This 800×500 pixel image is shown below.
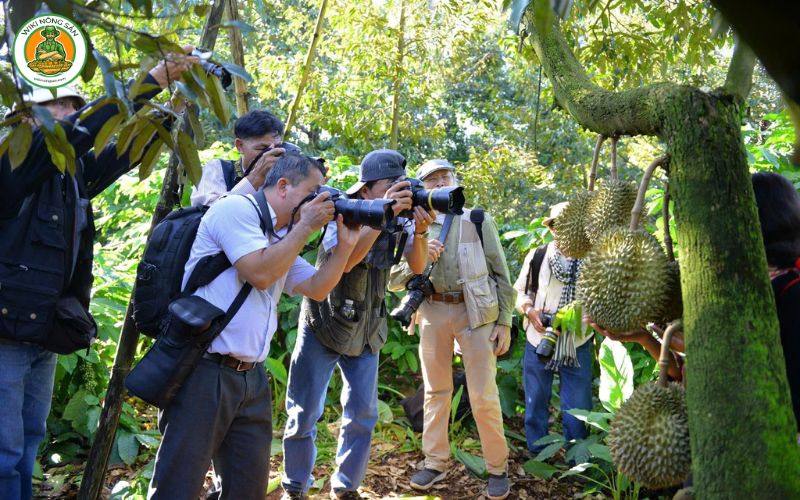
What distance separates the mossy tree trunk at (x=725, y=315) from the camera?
972 mm

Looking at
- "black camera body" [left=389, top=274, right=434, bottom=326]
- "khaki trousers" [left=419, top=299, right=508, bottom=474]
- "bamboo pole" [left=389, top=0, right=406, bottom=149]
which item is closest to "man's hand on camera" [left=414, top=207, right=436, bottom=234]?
"black camera body" [left=389, top=274, right=434, bottom=326]

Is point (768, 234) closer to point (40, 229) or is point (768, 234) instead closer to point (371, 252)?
point (371, 252)

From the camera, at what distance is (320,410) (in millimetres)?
3850

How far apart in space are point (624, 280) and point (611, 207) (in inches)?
11.2

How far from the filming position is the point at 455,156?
14242 mm

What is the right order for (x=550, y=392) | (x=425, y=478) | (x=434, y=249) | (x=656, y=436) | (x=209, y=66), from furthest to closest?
(x=550, y=392) < (x=425, y=478) < (x=434, y=249) < (x=209, y=66) < (x=656, y=436)

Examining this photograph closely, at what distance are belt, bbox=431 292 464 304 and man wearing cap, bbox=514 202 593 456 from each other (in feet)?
1.97

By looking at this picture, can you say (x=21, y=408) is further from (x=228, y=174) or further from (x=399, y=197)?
(x=399, y=197)

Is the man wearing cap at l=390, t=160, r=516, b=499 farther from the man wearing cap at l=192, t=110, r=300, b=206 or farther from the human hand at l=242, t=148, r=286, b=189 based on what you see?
the human hand at l=242, t=148, r=286, b=189

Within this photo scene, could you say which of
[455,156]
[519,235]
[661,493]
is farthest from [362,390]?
[455,156]

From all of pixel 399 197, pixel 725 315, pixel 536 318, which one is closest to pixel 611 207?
pixel 725 315

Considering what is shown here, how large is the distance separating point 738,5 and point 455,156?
1353 centimetres

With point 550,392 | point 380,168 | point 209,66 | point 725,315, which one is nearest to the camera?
point 725,315

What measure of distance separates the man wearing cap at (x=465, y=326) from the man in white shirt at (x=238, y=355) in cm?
163
